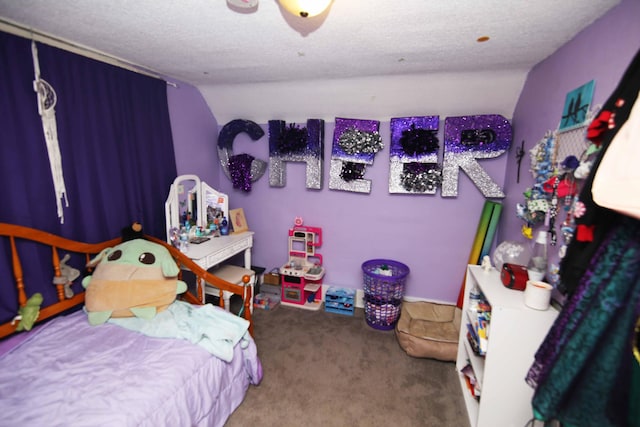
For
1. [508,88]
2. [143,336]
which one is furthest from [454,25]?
[143,336]

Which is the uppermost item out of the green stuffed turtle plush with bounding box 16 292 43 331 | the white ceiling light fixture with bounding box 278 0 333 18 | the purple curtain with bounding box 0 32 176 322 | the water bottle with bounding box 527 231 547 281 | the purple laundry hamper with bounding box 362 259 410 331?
the white ceiling light fixture with bounding box 278 0 333 18

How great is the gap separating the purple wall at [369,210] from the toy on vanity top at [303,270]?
0.10 m

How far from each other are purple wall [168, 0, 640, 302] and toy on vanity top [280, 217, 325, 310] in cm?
10

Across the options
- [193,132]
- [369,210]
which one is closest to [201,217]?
[193,132]

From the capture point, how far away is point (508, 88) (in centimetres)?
222

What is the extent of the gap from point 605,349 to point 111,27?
2466 mm

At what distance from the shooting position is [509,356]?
145 centimetres

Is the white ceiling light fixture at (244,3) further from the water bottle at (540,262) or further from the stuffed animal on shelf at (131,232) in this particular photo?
the water bottle at (540,262)

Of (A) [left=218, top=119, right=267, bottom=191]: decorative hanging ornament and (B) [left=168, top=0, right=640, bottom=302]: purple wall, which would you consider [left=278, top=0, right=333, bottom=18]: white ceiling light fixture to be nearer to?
(B) [left=168, top=0, right=640, bottom=302]: purple wall

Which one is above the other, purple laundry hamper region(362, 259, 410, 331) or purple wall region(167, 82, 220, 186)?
purple wall region(167, 82, 220, 186)

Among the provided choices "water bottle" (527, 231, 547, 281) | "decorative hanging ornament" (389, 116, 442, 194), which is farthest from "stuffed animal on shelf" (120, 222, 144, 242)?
"water bottle" (527, 231, 547, 281)

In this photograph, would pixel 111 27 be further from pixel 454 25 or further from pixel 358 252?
pixel 358 252

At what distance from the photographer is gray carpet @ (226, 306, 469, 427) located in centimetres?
170

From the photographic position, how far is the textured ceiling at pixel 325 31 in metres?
1.30
